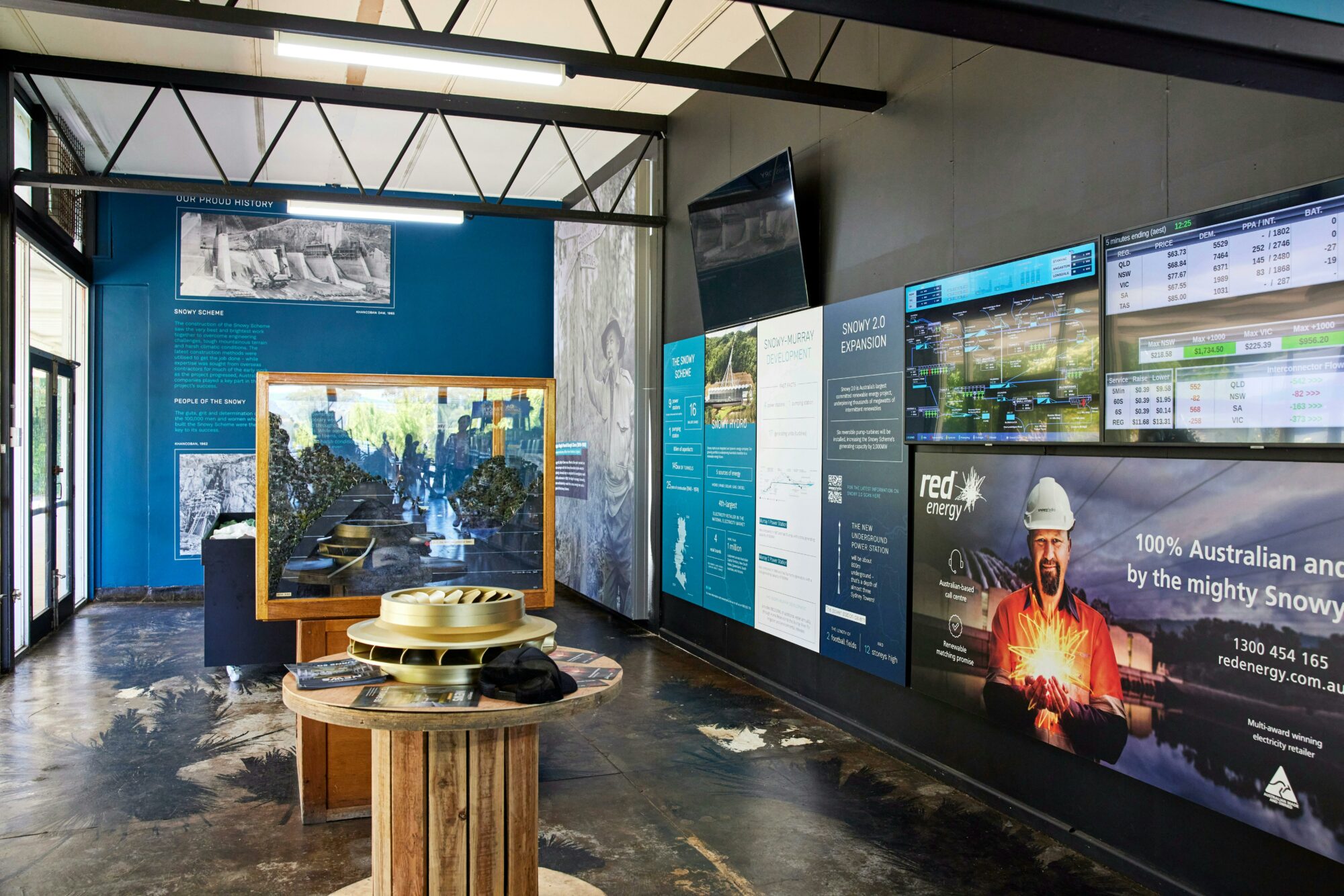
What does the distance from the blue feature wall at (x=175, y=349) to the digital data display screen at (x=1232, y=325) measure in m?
7.91

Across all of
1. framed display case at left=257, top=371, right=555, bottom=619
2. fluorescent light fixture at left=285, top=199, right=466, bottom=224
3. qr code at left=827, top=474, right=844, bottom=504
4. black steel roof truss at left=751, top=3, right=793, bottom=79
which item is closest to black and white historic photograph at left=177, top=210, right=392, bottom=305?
fluorescent light fixture at left=285, top=199, right=466, bottom=224

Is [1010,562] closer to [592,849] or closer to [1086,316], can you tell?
[1086,316]

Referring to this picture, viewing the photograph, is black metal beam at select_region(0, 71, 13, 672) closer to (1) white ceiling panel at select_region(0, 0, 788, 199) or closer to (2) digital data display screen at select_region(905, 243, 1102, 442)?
(1) white ceiling panel at select_region(0, 0, 788, 199)

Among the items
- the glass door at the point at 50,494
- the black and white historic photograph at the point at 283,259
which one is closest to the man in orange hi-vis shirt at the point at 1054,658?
the glass door at the point at 50,494

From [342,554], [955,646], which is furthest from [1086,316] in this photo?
[342,554]

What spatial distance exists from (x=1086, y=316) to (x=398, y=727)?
8.72 feet

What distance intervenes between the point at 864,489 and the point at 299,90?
4.78m

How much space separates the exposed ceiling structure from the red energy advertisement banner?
231cm

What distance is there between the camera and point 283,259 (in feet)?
32.0

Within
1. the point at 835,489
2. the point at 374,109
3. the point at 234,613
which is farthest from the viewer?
the point at 374,109

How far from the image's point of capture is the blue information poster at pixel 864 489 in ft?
15.0

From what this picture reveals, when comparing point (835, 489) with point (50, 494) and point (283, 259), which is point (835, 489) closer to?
point (50, 494)

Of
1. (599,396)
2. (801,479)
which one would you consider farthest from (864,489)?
(599,396)

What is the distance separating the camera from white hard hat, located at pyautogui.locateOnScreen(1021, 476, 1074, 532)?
11.8 feet
